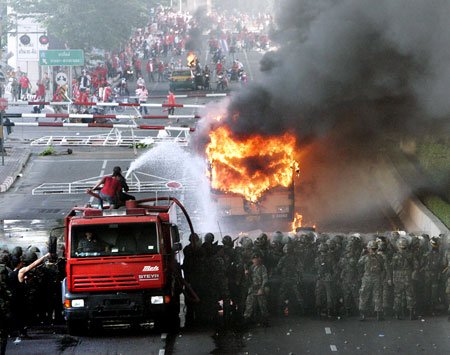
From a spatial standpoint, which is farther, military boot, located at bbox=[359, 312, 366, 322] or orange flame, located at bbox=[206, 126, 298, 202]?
orange flame, located at bbox=[206, 126, 298, 202]

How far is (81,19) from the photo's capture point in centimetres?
6694

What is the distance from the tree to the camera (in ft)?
217

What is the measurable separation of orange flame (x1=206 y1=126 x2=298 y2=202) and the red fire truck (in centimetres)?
848

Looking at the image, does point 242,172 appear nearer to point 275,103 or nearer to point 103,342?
point 275,103

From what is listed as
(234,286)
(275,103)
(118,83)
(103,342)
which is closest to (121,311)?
(103,342)

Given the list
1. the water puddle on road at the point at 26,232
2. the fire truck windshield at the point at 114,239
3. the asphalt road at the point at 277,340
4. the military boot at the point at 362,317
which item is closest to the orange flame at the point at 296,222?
the water puddle on road at the point at 26,232

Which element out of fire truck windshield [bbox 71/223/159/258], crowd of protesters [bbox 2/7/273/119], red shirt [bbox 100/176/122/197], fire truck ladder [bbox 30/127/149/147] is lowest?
fire truck ladder [bbox 30/127/149/147]

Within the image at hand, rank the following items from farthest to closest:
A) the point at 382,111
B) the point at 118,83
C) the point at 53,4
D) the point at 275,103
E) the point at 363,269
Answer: the point at 53,4
the point at 118,83
the point at 382,111
the point at 275,103
the point at 363,269

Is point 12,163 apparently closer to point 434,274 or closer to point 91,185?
point 91,185

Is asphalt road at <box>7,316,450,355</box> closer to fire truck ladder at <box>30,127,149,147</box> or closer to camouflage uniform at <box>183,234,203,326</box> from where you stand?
camouflage uniform at <box>183,234,203,326</box>

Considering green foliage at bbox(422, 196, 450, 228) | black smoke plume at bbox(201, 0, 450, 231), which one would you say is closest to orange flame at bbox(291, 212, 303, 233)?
black smoke plume at bbox(201, 0, 450, 231)

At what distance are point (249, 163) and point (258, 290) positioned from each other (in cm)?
844

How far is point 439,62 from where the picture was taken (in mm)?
31500

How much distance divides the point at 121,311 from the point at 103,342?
0.63 m
